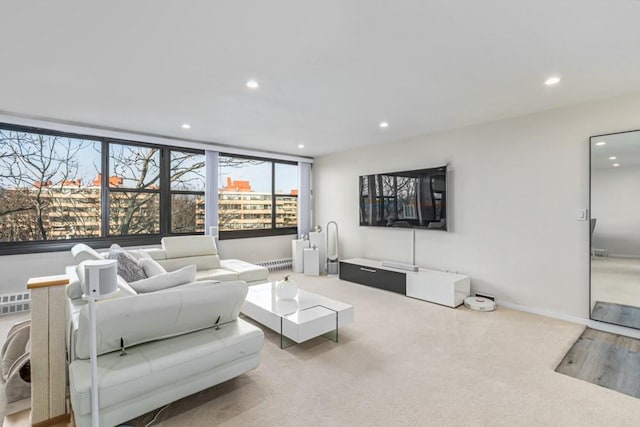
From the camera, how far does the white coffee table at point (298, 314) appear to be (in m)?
2.73

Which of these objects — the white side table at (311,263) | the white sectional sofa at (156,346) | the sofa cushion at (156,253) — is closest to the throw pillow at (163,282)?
the white sectional sofa at (156,346)

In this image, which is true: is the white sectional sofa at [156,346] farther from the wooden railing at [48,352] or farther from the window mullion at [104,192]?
the window mullion at [104,192]

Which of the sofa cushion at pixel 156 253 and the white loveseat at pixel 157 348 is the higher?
the sofa cushion at pixel 156 253

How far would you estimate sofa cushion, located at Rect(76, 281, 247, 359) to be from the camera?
5.47 feet

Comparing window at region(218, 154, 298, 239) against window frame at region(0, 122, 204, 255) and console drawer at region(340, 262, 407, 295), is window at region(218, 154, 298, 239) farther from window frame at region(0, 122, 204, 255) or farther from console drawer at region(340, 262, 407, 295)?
console drawer at region(340, 262, 407, 295)

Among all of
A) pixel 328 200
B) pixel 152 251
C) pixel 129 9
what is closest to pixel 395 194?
pixel 328 200

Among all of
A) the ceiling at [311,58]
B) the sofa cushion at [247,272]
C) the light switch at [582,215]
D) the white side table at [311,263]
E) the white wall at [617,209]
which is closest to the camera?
the ceiling at [311,58]

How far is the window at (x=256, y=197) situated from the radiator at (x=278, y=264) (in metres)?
0.58

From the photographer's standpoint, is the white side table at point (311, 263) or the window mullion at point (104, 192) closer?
the window mullion at point (104, 192)

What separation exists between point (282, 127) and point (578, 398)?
409cm

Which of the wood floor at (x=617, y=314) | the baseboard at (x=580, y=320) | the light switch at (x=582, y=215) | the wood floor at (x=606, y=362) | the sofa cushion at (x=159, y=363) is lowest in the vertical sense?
the wood floor at (x=606, y=362)

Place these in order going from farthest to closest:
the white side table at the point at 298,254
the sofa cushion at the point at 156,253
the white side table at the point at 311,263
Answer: the white side table at the point at 298,254 → the white side table at the point at 311,263 → the sofa cushion at the point at 156,253

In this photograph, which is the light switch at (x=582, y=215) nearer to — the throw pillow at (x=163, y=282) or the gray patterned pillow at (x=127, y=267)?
the throw pillow at (x=163, y=282)

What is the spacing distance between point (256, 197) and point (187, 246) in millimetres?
2011
